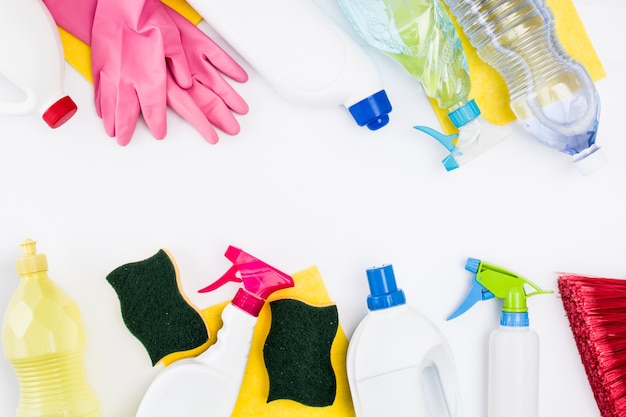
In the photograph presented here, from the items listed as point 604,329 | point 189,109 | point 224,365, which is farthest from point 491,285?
point 189,109

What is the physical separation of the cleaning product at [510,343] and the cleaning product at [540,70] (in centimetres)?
20

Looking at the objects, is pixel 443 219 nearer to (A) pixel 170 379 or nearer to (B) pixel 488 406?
(B) pixel 488 406

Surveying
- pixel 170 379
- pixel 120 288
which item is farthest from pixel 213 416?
pixel 120 288

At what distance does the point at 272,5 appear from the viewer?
83cm

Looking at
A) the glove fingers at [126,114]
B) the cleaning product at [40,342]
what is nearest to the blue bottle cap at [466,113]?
the glove fingers at [126,114]

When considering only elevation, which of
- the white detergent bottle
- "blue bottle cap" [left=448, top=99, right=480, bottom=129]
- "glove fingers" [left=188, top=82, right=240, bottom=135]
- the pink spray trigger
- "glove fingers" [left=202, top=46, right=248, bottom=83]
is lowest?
the pink spray trigger

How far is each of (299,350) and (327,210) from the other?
20cm

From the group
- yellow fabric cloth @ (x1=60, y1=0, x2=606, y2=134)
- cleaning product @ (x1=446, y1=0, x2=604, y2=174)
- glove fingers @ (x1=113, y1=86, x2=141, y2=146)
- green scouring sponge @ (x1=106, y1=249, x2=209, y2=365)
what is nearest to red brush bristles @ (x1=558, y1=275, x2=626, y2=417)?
cleaning product @ (x1=446, y1=0, x2=604, y2=174)

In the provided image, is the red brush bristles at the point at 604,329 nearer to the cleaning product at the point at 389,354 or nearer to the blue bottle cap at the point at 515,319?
the blue bottle cap at the point at 515,319

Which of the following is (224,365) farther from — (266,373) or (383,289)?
(383,289)

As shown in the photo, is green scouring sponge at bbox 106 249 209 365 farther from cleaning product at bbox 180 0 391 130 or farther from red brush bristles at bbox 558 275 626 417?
red brush bristles at bbox 558 275 626 417

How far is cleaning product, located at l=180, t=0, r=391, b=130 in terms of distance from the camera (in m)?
0.83

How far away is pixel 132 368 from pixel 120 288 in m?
0.12

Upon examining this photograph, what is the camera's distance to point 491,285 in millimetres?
929
